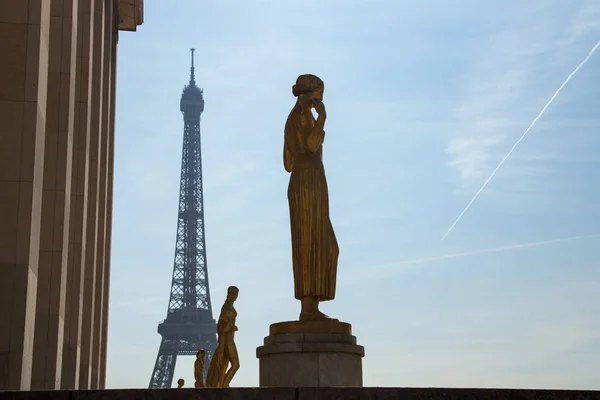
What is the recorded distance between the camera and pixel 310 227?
534 inches

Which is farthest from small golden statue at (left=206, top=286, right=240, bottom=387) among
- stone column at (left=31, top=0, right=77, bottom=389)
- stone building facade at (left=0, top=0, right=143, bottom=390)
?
stone column at (left=31, top=0, right=77, bottom=389)

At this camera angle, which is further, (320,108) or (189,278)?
(189,278)

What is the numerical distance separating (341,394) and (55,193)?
9.36 m

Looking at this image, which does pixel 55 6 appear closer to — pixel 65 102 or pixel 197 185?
pixel 65 102

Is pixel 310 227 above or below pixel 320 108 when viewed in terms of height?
below

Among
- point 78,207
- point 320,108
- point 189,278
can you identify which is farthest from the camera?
point 189,278

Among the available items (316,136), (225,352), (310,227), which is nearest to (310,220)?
(310,227)

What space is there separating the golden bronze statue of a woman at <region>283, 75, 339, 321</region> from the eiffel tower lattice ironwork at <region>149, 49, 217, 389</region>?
2641 inches

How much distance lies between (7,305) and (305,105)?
17.0ft

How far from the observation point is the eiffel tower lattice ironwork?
87875 mm

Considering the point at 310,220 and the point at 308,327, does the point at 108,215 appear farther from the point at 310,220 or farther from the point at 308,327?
the point at 308,327

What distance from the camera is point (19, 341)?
36.7ft

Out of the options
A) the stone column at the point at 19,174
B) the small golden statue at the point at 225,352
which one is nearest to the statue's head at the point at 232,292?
the small golden statue at the point at 225,352

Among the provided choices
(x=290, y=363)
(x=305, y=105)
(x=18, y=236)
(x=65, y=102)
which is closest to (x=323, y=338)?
(x=290, y=363)
